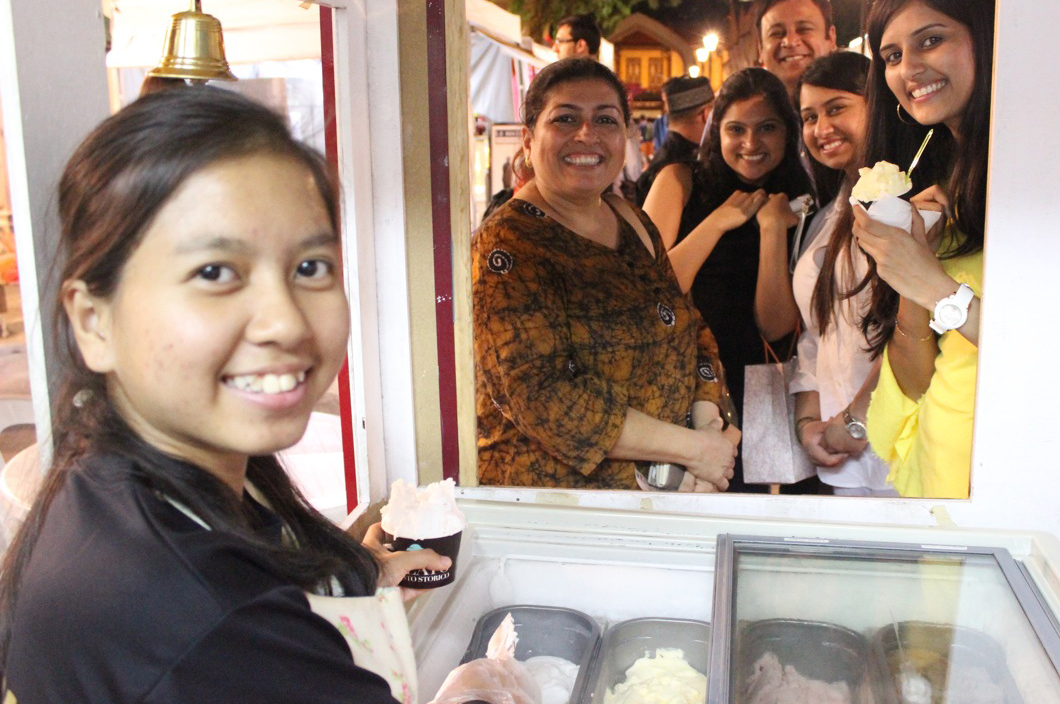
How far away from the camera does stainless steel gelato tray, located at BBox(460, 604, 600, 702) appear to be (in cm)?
179

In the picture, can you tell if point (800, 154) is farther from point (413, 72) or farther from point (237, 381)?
point (237, 381)

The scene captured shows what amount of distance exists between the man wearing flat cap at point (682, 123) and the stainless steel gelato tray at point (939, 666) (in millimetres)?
1545

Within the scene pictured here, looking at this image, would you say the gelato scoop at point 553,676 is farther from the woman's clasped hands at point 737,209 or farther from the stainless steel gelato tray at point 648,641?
the woman's clasped hands at point 737,209

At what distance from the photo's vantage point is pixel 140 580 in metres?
0.71

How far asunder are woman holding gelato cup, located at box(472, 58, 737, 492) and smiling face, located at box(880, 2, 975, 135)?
2.15ft

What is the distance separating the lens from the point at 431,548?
1423mm

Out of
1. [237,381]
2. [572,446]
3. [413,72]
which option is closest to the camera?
[237,381]

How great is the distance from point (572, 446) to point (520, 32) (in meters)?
1.35

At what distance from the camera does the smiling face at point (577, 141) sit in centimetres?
221

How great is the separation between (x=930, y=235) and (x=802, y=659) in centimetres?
95

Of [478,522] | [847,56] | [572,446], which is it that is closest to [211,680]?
[478,522]

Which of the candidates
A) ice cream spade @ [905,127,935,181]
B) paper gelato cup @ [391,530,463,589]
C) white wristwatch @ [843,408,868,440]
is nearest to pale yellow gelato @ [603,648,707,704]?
paper gelato cup @ [391,530,463,589]

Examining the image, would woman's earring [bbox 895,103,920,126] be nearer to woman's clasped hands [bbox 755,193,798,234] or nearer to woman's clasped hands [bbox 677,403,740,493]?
woman's clasped hands [bbox 755,193,798,234]

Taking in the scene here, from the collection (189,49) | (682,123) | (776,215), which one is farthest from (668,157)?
(189,49)
